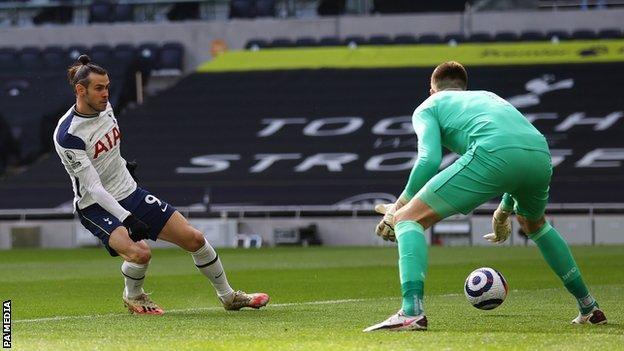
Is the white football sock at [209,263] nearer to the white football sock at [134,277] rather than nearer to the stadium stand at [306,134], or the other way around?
the white football sock at [134,277]

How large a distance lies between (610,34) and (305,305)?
2573 cm

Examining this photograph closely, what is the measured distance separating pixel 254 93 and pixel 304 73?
4.69 ft

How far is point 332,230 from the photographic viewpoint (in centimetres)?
2884

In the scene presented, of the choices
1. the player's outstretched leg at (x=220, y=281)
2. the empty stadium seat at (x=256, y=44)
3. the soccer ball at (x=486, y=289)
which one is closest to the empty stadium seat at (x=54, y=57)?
the empty stadium seat at (x=256, y=44)

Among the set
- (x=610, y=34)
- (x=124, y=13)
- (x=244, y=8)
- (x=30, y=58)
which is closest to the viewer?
(x=610, y=34)

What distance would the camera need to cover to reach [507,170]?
27.6ft

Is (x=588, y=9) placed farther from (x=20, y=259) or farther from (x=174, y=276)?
(x=174, y=276)

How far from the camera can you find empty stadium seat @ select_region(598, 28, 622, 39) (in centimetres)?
3584

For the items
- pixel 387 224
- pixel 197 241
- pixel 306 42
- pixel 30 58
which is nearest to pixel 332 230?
pixel 306 42

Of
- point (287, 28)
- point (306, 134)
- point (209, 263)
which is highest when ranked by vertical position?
point (209, 263)

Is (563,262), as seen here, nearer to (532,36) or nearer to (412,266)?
(412,266)

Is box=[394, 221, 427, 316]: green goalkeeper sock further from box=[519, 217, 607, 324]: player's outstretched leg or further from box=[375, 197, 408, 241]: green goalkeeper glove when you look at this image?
box=[519, 217, 607, 324]: player's outstretched leg

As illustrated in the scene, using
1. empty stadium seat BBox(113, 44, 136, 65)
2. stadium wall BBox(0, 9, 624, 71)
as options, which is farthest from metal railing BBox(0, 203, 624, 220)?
stadium wall BBox(0, 9, 624, 71)

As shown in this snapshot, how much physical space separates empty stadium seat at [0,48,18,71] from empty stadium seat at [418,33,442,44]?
36.7 feet
